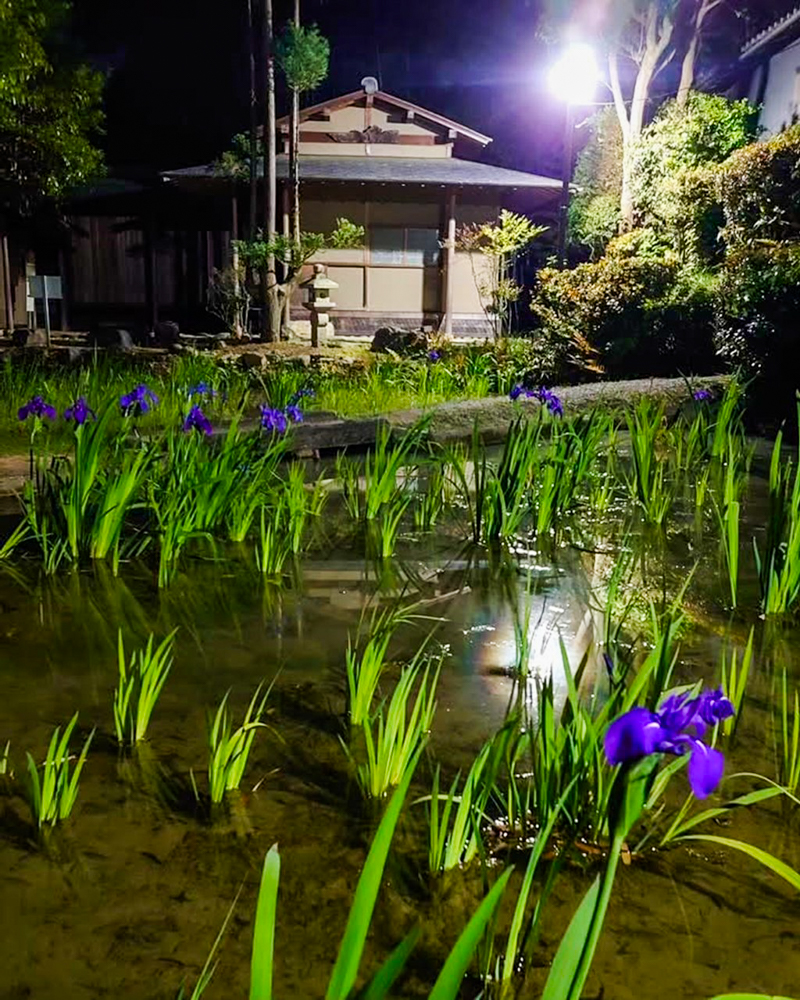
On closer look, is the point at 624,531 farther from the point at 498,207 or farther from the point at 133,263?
the point at 133,263

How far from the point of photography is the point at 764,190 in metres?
8.42

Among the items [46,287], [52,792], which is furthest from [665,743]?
[46,287]

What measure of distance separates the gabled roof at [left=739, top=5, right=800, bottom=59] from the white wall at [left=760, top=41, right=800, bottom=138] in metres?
0.36

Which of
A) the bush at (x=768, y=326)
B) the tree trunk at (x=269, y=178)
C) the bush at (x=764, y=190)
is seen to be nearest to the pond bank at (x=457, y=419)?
the bush at (x=768, y=326)

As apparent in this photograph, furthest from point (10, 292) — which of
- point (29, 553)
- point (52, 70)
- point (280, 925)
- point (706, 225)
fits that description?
point (280, 925)

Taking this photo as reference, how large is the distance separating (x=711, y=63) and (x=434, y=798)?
19.4 m

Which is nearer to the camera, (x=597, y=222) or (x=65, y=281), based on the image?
(x=597, y=222)

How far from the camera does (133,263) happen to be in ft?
56.4

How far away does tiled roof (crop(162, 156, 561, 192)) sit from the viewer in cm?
1474

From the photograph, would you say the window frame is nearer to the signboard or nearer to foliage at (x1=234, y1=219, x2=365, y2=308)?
foliage at (x1=234, y1=219, x2=365, y2=308)

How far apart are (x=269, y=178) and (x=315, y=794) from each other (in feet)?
42.3

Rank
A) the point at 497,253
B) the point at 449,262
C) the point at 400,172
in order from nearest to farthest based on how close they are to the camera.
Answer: the point at 497,253
the point at 400,172
the point at 449,262

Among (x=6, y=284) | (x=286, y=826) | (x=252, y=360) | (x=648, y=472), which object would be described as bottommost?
(x=286, y=826)

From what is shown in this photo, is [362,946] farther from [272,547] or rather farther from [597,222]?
[597,222]
